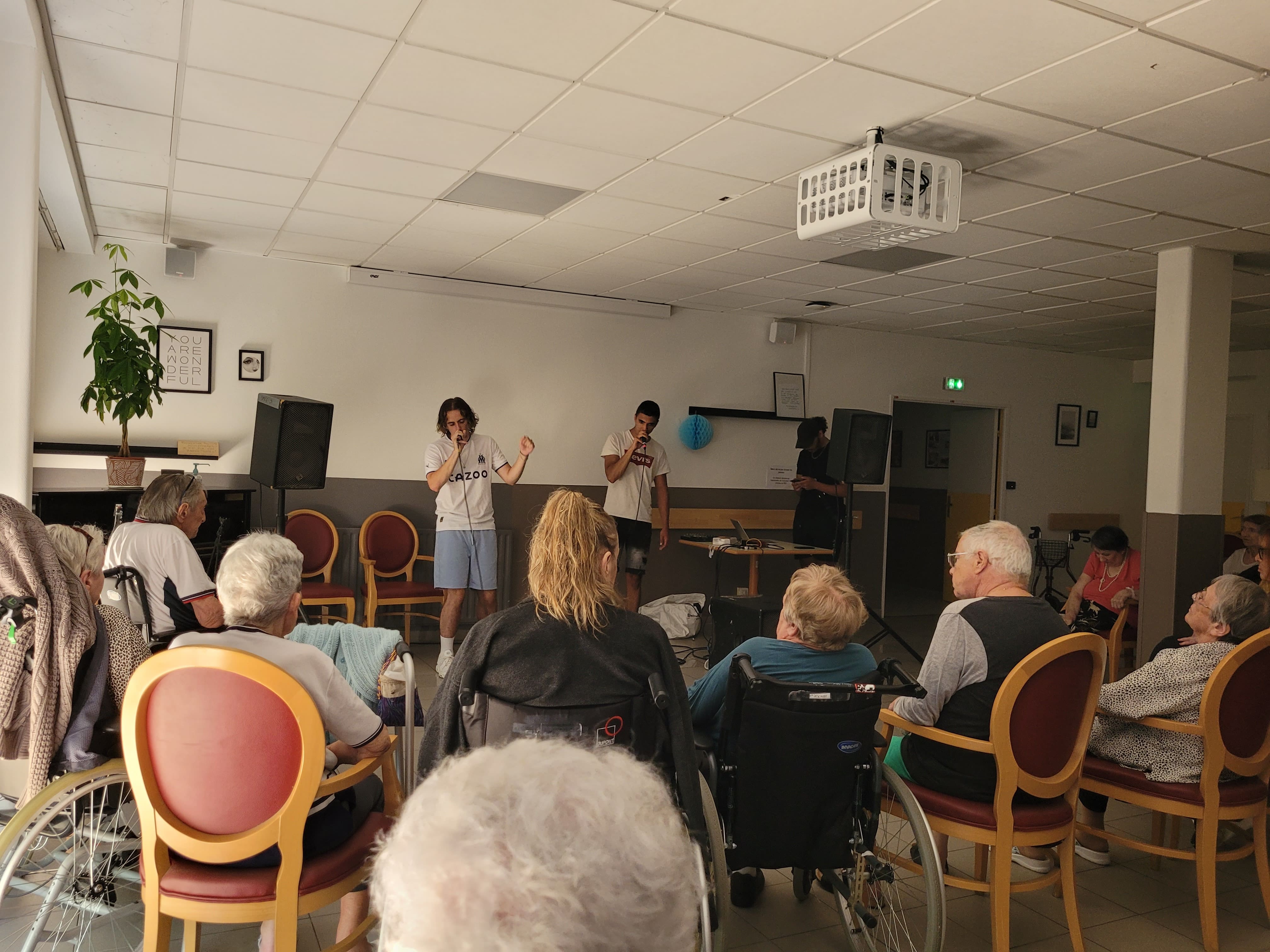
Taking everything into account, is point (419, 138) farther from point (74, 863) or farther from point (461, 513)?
point (74, 863)

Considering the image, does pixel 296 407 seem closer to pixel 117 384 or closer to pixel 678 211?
pixel 117 384

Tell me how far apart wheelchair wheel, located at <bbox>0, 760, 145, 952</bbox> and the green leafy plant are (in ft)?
10.1

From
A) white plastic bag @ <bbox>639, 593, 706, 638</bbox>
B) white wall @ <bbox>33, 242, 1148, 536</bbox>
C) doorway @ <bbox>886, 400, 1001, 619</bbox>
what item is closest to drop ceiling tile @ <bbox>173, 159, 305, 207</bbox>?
white wall @ <bbox>33, 242, 1148, 536</bbox>

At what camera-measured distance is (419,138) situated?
12.7ft

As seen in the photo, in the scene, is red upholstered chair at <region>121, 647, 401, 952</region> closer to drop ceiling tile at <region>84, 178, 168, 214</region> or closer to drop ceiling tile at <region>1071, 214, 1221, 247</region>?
drop ceiling tile at <region>84, 178, 168, 214</region>

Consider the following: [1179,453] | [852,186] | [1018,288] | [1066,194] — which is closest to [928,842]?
[852,186]

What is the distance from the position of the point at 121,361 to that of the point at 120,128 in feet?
5.35

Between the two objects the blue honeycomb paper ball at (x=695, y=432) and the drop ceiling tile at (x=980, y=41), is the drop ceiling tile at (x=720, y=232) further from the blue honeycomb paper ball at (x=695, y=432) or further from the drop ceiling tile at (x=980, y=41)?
the blue honeycomb paper ball at (x=695, y=432)

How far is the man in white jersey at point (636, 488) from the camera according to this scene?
6.73 meters

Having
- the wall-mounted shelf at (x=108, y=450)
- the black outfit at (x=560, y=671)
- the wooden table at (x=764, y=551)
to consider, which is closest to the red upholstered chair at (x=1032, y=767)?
the black outfit at (x=560, y=671)

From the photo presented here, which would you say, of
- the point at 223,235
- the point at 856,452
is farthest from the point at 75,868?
the point at 856,452

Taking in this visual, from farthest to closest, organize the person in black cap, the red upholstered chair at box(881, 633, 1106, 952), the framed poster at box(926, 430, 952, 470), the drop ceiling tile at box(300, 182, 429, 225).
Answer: the framed poster at box(926, 430, 952, 470) < the person in black cap < the drop ceiling tile at box(300, 182, 429, 225) < the red upholstered chair at box(881, 633, 1106, 952)

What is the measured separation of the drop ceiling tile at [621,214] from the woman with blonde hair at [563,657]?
295 cm

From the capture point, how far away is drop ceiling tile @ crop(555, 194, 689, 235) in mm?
4738
